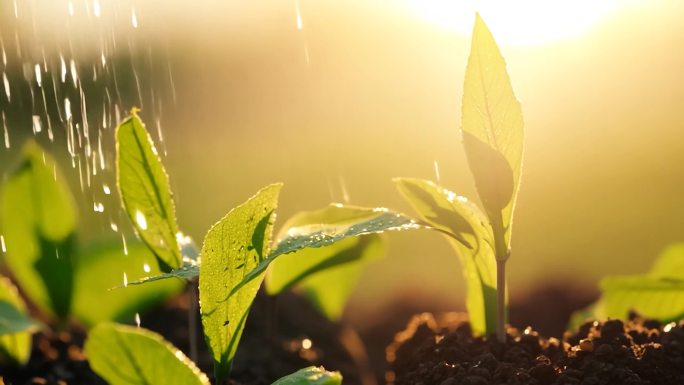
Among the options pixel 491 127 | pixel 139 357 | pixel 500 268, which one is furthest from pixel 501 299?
pixel 139 357

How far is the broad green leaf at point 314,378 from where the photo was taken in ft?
1.45

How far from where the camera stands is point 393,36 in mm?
1812

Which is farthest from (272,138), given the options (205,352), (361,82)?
(205,352)

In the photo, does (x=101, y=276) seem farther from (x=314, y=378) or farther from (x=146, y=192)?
(x=314, y=378)

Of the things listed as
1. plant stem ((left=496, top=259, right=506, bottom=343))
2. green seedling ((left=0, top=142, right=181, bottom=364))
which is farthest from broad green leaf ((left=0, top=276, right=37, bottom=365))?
plant stem ((left=496, top=259, right=506, bottom=343))

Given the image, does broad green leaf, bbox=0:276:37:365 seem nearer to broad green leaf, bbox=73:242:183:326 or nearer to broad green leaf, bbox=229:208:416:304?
broad green leaf, bbox=73:242:183:326

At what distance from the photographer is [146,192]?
23.8 inches

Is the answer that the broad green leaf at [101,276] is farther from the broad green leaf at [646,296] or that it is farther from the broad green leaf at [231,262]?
the broad green leaf at [646,296]

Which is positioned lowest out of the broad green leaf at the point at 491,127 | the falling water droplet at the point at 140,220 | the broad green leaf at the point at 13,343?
the broad green leaf at the point at 13,343

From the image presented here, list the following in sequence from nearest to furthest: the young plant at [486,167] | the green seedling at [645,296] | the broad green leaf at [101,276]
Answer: the young plant at [486,167] → the green seedling at [645,296] → the broad green leaf at [101,276]

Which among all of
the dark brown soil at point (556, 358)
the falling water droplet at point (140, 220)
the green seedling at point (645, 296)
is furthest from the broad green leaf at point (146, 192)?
the green seedling at point (645, 296)

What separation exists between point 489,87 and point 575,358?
21cm

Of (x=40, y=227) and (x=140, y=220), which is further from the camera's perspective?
(x=40, y=227)

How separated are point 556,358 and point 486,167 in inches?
6.4
